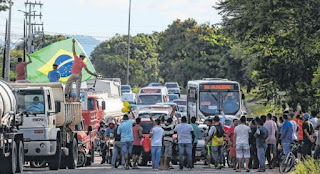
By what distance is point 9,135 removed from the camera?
23.7 meters

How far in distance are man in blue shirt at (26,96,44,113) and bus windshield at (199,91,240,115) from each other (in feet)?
63.6

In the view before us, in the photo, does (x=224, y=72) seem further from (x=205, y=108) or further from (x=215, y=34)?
(x=205, y=108)

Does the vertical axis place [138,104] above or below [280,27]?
below

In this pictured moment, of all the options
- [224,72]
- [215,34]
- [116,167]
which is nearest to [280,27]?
[116,167]

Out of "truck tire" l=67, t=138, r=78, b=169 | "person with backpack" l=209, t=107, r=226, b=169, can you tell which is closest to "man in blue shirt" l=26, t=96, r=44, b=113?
"truck tire" l=67, t=138, r=78, b=169

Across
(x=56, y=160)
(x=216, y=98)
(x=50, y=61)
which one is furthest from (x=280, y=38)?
(x=56, y=160)

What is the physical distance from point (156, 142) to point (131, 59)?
111100 mm

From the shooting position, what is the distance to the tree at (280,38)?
1622 inches

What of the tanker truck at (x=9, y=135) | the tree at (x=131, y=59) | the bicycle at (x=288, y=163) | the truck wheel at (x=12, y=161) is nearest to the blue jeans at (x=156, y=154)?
the bicycle at (x=288, y=163)

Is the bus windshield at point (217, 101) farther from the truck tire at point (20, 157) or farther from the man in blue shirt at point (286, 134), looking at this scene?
the truck tire at point (20, 157)

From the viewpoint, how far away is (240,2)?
42469 millimetres

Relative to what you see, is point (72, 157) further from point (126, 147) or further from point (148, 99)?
point (148, 99)

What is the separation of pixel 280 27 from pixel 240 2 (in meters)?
2.31

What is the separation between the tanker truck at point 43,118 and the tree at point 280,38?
15.0 meters
